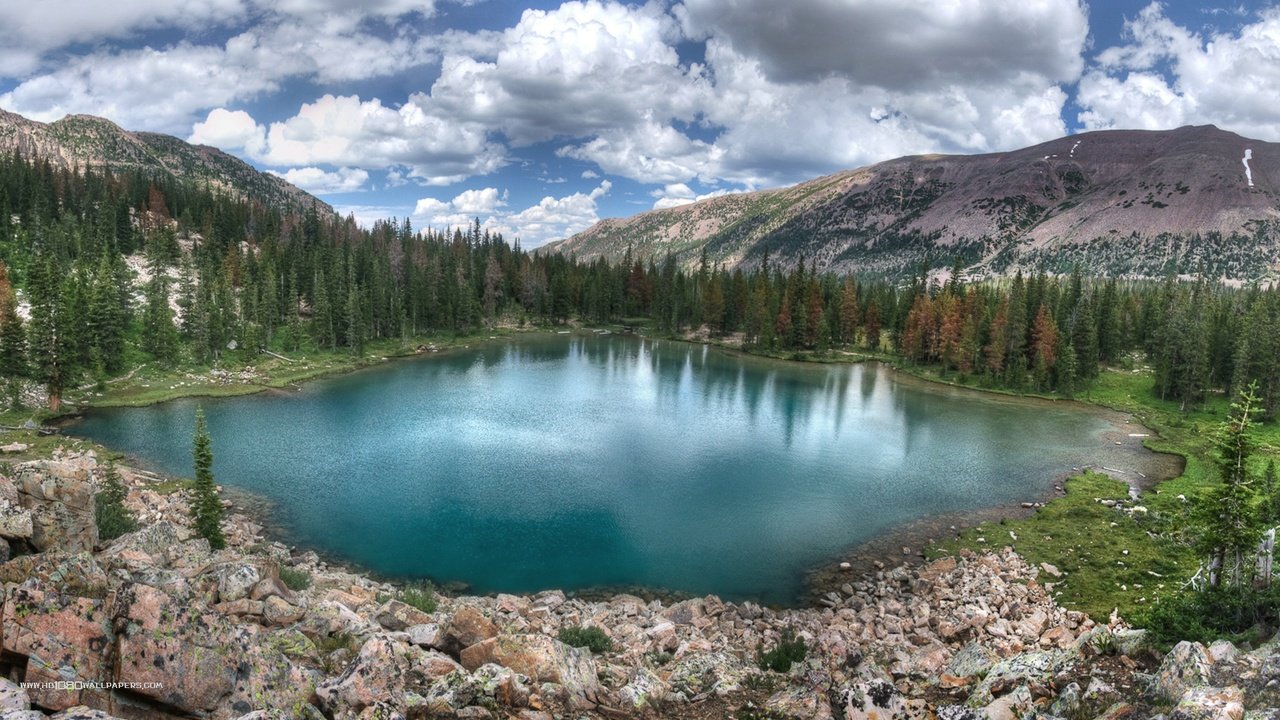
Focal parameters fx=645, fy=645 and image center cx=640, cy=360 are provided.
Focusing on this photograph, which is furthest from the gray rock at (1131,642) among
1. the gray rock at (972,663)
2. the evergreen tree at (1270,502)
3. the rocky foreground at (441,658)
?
the evergreen tree at (1270,502)

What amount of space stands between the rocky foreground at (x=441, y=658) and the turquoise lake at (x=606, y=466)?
841cm

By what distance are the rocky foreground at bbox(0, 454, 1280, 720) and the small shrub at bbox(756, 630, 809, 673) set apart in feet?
2.05

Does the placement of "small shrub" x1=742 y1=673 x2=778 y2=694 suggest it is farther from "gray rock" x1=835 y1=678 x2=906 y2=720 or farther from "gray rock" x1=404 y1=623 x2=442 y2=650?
"gray rock" x1=404 y1=623 x2=442 y2=650

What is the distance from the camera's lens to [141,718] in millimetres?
10484

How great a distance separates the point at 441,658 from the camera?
48.8 ft

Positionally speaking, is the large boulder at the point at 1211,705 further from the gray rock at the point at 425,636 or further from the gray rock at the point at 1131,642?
the gray rock at the point at 425,636

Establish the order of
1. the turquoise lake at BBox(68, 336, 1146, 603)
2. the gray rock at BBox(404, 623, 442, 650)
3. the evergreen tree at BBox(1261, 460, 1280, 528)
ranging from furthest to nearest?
1. the turquoise lake at BBox(68, 336, 1146, 603)
2. the evergreen tree at BBox(1261, 460, 1280, 528)
3. the gray rock at BBox(404, 623, 442, 650)

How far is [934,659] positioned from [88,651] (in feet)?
72.6

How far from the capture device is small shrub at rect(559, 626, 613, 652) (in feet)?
69.3

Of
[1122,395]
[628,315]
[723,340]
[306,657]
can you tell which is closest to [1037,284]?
[1122,395]

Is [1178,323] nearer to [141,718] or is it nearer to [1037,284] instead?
[1037,284]

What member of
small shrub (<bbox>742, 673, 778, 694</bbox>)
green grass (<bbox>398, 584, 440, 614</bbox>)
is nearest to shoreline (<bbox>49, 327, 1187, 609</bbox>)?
green grass (<bbox>398, 584, 440, 614</bbox>)

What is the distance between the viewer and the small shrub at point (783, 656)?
21.0m

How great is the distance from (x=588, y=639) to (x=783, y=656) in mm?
6511
